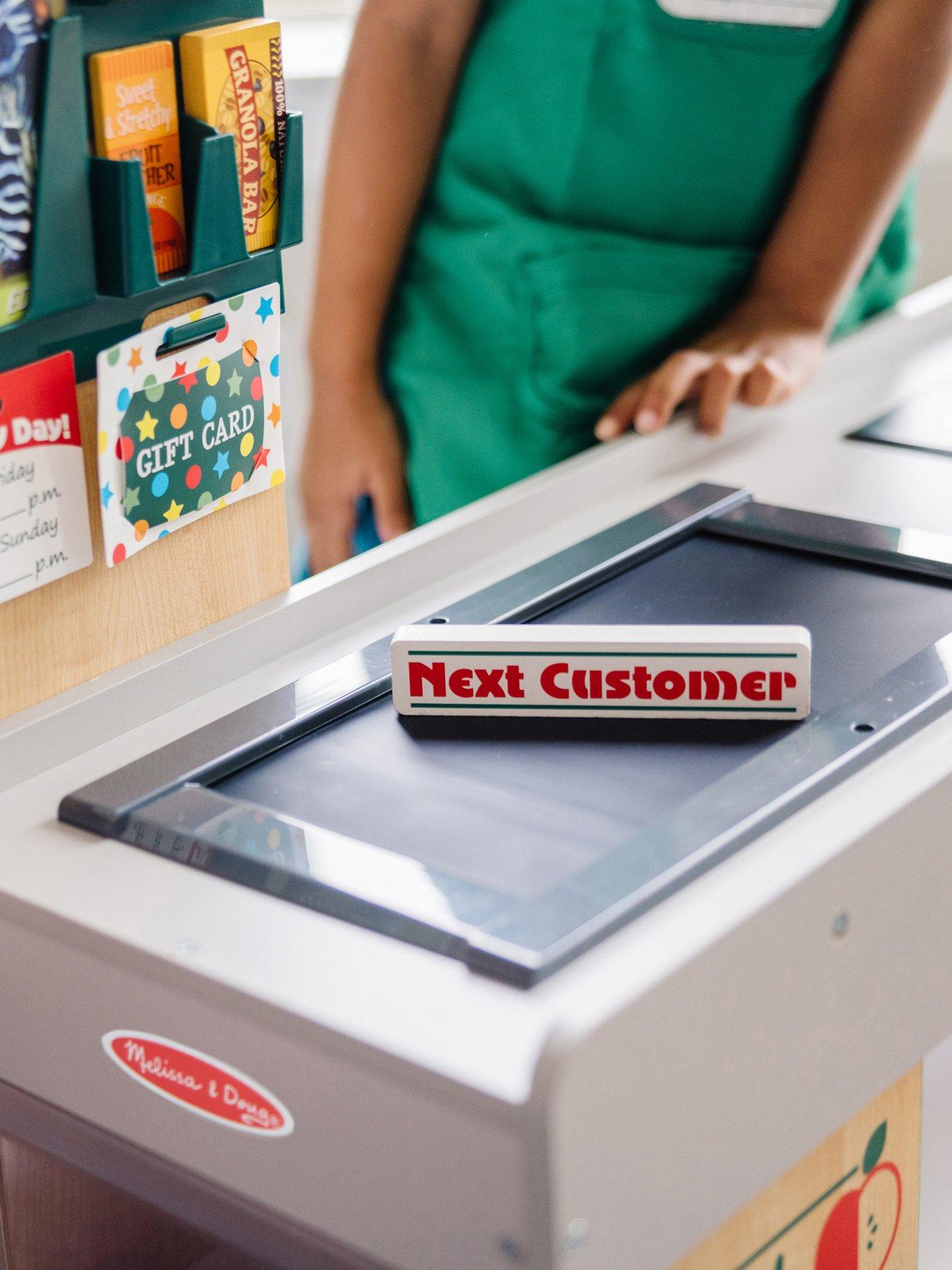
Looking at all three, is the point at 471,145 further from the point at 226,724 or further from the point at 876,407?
the point at 226,724

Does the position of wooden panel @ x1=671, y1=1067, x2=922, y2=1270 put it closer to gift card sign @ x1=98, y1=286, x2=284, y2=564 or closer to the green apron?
gift card sign @ x1=98, y1=286, x2=284, y2=564

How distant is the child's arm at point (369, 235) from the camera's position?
1.17 m

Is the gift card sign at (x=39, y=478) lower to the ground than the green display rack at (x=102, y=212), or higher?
lower

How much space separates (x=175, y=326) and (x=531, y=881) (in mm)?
306

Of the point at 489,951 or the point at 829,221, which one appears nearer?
the point at 489,951

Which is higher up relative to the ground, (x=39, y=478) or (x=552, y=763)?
(x=39, y=478)

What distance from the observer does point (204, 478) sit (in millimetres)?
716

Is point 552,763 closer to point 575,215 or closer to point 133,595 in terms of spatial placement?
point 133,595

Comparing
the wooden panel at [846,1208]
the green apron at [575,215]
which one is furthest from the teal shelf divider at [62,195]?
the green apron at [575,215]

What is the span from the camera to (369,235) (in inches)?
48.6

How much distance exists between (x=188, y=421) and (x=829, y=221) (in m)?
0.66

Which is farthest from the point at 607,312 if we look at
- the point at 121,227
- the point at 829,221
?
the point at 121,227

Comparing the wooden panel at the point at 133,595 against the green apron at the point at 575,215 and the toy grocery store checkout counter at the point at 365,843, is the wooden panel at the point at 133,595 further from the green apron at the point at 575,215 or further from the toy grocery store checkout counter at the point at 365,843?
Result: the green apron at the point at 575,215

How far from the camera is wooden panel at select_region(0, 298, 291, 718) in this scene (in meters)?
0.66
